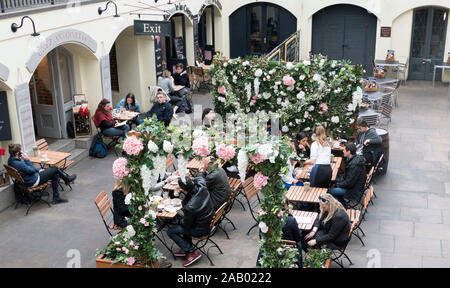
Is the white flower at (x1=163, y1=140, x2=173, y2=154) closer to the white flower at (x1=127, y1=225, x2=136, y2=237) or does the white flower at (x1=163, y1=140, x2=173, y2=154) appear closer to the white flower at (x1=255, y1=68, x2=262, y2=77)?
the white flower at (x1=127, y1=225, x2=136, y2=237)

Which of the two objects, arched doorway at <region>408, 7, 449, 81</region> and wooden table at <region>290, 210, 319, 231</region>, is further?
arched doorway at <region>408, 7, 449, 81</region>

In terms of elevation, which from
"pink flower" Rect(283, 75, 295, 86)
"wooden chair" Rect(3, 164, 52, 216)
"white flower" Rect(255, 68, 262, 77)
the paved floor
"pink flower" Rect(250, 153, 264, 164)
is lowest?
the paved floor

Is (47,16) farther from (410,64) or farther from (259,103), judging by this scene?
(410,64)

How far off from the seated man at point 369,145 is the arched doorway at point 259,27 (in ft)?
37.3

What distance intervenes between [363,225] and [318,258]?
7.39 ft

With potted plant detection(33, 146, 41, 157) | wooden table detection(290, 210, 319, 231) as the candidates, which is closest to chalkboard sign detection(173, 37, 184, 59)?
potted plant detection(33, 146, 41, 157)

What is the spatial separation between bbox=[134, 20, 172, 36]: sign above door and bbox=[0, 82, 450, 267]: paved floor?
10.3 ft

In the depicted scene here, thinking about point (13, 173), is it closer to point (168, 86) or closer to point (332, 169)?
point (332, 169)

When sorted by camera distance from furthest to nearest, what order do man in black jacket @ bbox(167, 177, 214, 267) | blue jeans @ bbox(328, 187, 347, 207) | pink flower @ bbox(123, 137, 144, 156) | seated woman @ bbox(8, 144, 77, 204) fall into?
seated woman @ bbox(8, 144, 77, 204) < blue jeans @ bbox(328, 187, 347, 207) < man in black jacket @ bbox(167, 177, 214, 267) < pink flower @ bbox(123, 137, 144, 156)

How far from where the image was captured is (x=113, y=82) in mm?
16375

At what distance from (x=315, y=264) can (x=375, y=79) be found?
35.8ft

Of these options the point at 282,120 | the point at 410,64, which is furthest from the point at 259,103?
the point at 410,64

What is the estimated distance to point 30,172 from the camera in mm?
9883

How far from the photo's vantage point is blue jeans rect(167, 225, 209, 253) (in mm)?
8195
